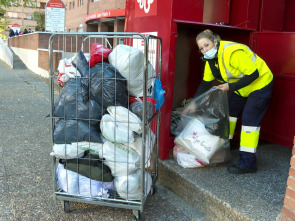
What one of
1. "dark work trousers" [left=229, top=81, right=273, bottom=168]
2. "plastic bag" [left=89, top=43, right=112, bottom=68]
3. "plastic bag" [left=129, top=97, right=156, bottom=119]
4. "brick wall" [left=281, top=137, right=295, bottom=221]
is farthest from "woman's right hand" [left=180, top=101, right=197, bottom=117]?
"brick wall" [left=281, top=137, right=295, bottom=221]

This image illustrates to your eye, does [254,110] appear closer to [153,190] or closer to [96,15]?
[153,190]

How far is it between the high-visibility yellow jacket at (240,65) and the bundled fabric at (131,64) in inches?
37.0

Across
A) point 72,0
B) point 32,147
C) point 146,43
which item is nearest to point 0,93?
point 32,147

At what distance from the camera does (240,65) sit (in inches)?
120

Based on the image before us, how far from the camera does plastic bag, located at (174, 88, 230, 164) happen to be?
3189 mm

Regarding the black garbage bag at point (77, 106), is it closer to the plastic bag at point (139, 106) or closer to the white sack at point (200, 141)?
the plastic bag at point (139, 106)

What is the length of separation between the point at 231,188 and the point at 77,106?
158 centimetres

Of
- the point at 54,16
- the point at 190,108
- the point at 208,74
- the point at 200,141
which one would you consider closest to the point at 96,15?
the point at 54,16

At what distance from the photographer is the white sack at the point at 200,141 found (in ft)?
10.4

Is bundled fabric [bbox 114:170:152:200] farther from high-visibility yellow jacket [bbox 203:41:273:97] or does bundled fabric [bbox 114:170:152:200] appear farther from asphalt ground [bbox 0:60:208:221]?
high-visibility yellow jacket [bbox 203:41:273:97]

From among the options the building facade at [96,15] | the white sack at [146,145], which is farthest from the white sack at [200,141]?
the building facade at [96,15]

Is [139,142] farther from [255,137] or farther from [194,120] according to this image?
[255,137]

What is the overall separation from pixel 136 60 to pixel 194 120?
110 cm

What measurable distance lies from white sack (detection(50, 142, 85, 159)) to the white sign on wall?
17.0ft
